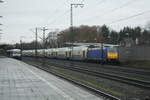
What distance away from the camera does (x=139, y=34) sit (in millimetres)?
126562

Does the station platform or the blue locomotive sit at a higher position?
the blue locomotive

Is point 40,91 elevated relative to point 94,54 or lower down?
lower down

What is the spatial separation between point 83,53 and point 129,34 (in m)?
71.7

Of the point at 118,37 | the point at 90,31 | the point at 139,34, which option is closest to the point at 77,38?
the point at 90,31

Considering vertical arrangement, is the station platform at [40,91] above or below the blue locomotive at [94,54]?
below

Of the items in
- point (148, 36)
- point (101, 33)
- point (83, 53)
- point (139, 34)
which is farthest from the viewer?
point (101, 33)

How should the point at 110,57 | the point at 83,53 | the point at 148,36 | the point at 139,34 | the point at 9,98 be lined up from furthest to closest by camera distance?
1. the point at 139,34
2. the point at 148,36
3. the point at 83,53
4. the point at 110,57
5. the point at 9,98

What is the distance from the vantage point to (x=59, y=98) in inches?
473

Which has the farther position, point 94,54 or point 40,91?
point 94,54

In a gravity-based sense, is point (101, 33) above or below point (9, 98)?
above

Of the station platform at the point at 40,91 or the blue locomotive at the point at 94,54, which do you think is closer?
the station platform at the point at 40,91

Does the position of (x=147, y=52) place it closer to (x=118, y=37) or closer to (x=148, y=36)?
(x=148, y=36)

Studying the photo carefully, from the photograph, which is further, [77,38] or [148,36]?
[77,38]

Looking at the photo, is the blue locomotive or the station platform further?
the blue locomotive
